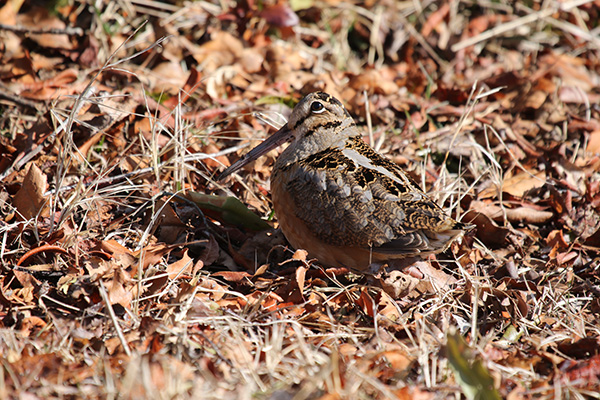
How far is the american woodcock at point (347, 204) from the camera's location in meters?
3.21

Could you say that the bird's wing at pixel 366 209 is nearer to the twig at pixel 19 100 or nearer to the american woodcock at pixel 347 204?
the american woodcock at pixel 347 204

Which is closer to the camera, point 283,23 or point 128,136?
point 128,136

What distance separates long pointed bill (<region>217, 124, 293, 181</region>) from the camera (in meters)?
3.79

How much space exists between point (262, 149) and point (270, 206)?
454mm

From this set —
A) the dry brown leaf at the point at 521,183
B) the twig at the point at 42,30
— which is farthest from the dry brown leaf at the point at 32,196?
the dry brown leaf at the point at 521,183

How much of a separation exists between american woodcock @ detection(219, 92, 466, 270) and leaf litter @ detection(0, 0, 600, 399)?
0.64 ft

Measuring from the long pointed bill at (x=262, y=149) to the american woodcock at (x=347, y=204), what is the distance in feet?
0.65

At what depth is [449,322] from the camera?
10.6 feet

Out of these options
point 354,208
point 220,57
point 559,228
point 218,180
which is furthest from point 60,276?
point 559,228

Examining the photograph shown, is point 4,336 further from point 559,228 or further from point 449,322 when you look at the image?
point 559,228

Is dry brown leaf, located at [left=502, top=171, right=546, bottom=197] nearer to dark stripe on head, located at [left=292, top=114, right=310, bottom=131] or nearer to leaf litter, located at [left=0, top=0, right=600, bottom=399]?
leaf litter, located at [left=0, top=0, right=600, bottom=399]

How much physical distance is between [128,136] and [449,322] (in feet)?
7.93

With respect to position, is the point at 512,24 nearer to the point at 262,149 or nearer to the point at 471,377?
the point at 262,149

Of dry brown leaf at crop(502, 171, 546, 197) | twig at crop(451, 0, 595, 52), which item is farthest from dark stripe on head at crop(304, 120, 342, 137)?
twig at crop(451, 0, 595, 52)
